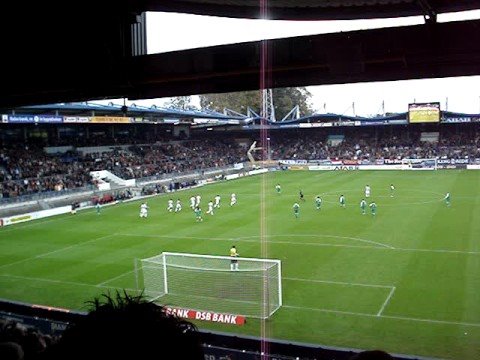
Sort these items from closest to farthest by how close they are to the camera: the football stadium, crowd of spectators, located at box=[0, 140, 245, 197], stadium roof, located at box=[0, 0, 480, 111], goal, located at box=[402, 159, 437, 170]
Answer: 1. stadium roof, located at box=[0, 0, 480, 111]
2. the football stadium
3. crowd of spectators, located at box=[0, 140, 245, 197]
4. goal, located at box=[402, 159, 437, 170]

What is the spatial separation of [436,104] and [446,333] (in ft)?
175

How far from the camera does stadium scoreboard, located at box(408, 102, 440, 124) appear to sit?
6322cm

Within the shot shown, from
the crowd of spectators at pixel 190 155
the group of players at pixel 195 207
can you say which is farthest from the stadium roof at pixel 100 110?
the group of players at pixel 195 207

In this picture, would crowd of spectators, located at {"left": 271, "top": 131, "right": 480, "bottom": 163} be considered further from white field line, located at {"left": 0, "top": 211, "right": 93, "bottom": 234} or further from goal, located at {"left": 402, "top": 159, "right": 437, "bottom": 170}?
white field line, located at {"left": 0, "top": 211, "right": 93, "bottom": 234}

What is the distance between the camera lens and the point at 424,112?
2520 inches

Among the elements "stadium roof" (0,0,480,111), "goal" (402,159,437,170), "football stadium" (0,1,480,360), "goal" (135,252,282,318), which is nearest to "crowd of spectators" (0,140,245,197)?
"football stadium" (0,1,480,360)

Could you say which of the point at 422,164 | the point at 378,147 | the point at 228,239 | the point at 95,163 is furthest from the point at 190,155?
the point at 228,239

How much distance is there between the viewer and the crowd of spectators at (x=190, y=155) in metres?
44.4

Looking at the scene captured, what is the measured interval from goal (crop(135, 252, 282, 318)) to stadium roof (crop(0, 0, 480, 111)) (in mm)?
9365

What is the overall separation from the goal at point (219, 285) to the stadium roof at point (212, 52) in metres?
9.37

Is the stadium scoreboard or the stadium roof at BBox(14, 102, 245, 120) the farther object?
the stadium scoreboard

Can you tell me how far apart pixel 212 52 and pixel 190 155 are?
59.8 meters

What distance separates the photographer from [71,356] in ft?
4.84

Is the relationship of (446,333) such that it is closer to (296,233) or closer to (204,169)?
(296,233)
